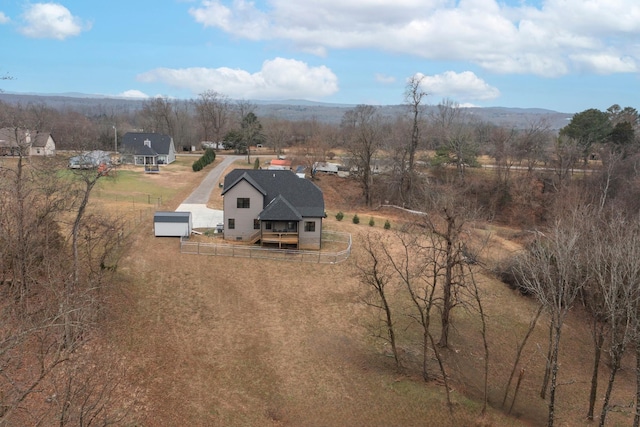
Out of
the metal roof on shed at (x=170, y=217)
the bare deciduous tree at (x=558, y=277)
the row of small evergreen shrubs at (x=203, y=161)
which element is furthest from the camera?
the row of small evergreen shrubs at (x=203, y=161)

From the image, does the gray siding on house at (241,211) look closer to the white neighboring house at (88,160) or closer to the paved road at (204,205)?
the paved road at (204,205)

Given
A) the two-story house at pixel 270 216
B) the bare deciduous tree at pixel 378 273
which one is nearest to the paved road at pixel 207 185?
the two-story house at pixel 270 216

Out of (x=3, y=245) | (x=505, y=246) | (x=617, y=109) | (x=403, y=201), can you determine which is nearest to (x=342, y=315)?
(x=3, y=245)

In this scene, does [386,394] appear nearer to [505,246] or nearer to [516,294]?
[516,294]

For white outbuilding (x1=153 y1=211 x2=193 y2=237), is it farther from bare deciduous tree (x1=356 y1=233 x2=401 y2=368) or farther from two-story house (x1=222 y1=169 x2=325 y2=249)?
bare deciduous tree (x1=356 y1=233 x2=401 y2=368)

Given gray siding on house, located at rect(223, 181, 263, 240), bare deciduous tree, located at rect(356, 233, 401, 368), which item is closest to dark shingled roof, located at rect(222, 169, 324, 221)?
gray siding on house, located at rect(223, 181, 263, 240)

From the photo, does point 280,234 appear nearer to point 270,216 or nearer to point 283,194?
point 270,216
